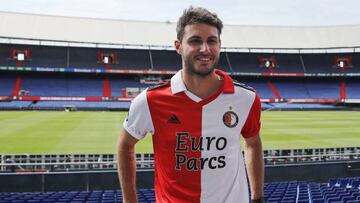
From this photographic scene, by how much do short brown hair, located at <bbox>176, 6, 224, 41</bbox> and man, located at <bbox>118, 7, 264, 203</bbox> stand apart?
1 centimetres

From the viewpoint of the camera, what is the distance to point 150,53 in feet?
189

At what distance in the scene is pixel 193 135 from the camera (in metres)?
2.41

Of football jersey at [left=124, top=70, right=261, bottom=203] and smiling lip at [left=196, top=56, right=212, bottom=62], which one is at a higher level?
smiling lip at [left=196, top=56, right=212, bottom=62]

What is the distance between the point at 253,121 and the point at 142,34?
55065 millimetres

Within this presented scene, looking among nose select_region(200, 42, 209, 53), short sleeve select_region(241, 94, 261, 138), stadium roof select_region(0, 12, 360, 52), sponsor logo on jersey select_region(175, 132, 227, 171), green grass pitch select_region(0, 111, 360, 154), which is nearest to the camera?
nose select_region(200, 42, 209, 53)

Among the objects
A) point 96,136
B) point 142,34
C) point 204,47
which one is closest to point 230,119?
point 204,47

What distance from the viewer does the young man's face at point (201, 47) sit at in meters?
2.29

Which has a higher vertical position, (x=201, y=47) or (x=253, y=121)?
(x=201, y=47)

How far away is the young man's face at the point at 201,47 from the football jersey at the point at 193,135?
0.19 m

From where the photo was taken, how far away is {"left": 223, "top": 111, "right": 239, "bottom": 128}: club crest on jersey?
8.05ft

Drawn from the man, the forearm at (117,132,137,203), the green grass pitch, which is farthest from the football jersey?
the green grass pitch

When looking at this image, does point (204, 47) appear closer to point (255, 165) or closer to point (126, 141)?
point (126, 141)

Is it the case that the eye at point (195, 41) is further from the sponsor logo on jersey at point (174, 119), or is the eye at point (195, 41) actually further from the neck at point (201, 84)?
the sponsor logo on jersey at point (174, 119)

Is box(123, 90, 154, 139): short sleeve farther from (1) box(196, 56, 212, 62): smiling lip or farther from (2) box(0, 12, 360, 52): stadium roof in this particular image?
(2) box(0, 12, 360, 52): stadium roof
